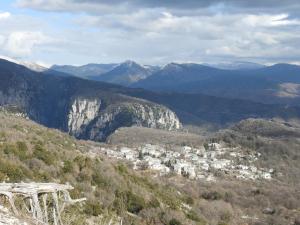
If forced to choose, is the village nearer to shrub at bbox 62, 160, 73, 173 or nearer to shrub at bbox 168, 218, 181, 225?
shrub at bbox 62, 160, 73, 173

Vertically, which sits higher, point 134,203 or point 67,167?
point 67,167

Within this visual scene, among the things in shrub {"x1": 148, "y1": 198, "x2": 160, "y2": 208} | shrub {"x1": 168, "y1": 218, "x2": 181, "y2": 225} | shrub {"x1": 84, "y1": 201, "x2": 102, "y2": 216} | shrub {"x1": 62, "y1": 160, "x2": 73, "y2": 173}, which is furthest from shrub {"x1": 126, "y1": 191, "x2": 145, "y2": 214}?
shrub {"x1": 84, "y1": 201, "x2": 102, "y2": 216}

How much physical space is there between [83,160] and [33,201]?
35.2 m

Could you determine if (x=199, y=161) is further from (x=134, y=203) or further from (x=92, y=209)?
(x=92, y=209)

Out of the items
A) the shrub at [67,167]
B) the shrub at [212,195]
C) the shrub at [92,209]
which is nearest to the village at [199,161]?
the shrub at [212,195]

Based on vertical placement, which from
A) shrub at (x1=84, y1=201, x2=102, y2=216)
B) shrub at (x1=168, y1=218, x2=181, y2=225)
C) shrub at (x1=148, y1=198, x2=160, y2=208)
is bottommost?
shrub at (x1=168, y1=218, x2=181, y2=225)

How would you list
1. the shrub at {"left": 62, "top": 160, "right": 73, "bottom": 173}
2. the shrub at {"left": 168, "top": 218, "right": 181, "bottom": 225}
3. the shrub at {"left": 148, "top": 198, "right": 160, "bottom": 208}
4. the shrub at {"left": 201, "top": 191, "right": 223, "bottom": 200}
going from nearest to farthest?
the shrub at {"left": 168, "top": 218, "right": 181, "bottom": 225}, the shrub at {"left": 148, "top": 198, "right": 160, "bottom": 208}, the shrub at {"left": 62, "top": 160, "right": 73, "bottom": 173}, the shrub at {"left": 201, "top": 191, "right": 223, "bottom": 200}

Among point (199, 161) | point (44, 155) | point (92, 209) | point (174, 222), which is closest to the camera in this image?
point (92, 209)

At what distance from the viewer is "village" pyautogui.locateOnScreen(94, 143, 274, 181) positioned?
12331 centimetres

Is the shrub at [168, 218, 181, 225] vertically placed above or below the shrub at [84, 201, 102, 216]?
below

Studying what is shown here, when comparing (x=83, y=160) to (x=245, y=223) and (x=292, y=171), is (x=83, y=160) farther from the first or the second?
(x=292, y=171)

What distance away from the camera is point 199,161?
6265 inches

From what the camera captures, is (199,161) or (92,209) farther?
(199,161)

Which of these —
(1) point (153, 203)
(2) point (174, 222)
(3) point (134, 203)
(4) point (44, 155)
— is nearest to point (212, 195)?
(1) point (153, 203)
